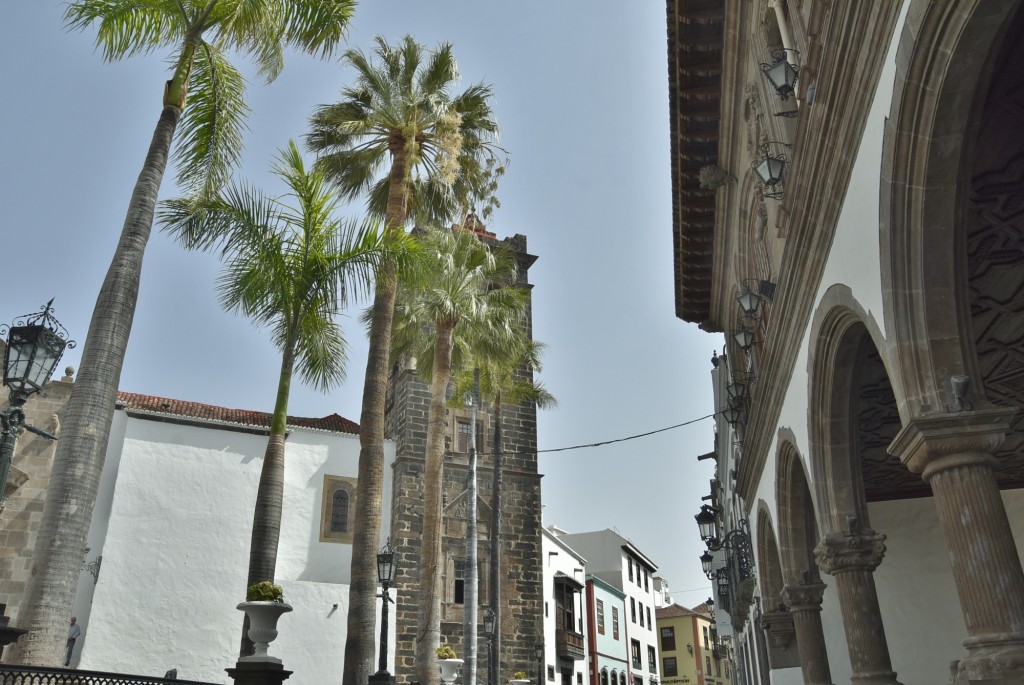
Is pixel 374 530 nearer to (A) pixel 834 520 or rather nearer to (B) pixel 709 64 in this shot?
(A) pixel 834 520

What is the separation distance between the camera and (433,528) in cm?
2111

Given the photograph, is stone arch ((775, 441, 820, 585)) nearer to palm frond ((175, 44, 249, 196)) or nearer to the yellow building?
palm frond ((175, 44, 249, 196))

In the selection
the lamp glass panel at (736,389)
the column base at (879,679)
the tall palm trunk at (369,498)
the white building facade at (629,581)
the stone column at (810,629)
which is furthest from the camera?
the white building facade at (629,581)

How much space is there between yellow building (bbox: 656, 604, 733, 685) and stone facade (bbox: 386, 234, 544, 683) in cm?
4235

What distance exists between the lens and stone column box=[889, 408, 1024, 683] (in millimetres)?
5281

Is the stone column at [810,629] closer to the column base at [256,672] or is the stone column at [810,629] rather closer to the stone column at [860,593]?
the stone column at [860,593]

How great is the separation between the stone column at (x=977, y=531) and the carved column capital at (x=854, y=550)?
3067 millimetres

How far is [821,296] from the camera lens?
891cm

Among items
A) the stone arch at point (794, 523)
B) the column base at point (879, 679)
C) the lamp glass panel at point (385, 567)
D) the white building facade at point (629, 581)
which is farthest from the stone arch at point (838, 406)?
the white building facade at point (629, 581)

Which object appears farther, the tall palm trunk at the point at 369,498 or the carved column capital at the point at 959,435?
the tall palm trunk at the point at 369,498

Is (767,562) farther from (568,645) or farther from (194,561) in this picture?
(568,645)

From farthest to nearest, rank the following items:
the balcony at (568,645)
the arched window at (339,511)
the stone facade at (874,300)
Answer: the balcony at (568,645) → the arched window at (339,511) → the stone facade at (874,300)

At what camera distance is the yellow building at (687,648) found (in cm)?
7044

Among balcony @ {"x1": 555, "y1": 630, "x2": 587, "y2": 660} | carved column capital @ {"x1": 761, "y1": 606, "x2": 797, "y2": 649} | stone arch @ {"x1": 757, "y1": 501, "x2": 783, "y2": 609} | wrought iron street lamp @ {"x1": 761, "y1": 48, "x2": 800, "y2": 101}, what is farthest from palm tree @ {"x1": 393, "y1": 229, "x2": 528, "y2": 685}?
balcony @ {"x1": 555, "y1": 630, "x2": 587, "y2": 660}
